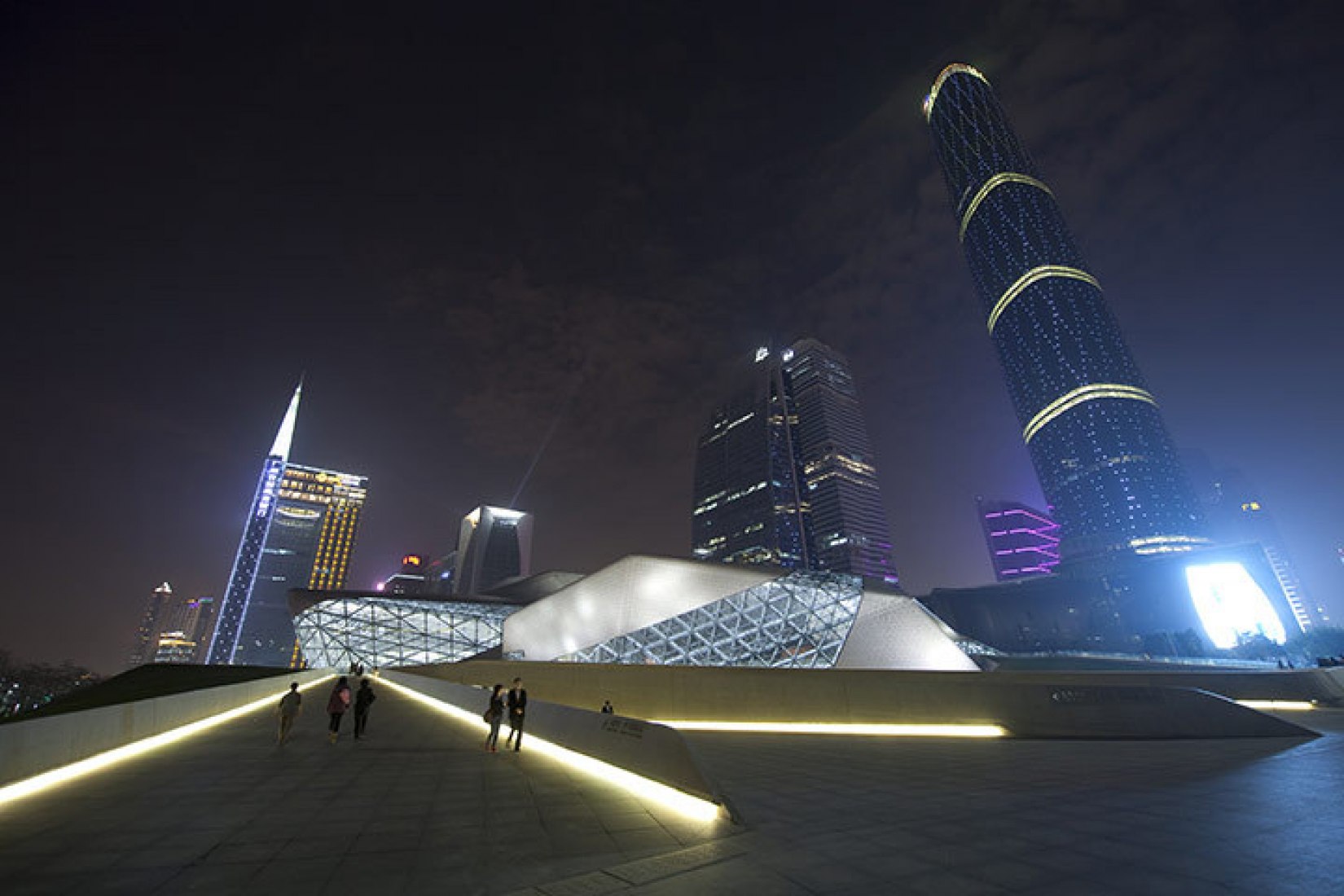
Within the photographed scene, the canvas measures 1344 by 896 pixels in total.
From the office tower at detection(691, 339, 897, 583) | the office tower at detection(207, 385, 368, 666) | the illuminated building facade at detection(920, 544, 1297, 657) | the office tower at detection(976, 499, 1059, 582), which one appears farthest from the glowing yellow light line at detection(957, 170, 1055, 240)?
the office tower at detection(207, 385, 368, 666)

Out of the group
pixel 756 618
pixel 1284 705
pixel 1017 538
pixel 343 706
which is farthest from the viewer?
pixel 1017 538

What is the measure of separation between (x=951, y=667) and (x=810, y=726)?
24.5m

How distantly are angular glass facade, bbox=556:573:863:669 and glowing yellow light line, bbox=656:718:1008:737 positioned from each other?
1634cm

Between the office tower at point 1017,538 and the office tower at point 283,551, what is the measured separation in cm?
21808

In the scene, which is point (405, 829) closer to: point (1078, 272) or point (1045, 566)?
point (1078, 272)

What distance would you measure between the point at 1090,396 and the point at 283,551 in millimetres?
218532

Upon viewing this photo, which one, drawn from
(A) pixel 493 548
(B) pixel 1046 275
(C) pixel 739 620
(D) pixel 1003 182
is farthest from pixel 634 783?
(D) pixel 1003 182

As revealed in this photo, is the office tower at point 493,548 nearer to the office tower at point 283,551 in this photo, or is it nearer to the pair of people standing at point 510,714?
the office tower at point 283,551

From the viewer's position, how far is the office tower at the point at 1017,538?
17638 cm

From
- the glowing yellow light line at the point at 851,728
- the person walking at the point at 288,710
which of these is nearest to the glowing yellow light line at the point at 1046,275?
the glowing yellow light line at the point at 851,728

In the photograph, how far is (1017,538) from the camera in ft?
590

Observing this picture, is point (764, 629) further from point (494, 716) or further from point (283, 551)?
point (283, 551)

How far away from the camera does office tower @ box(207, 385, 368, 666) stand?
147250 mm

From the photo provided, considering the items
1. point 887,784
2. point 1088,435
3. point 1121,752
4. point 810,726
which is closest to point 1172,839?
point 887,784
